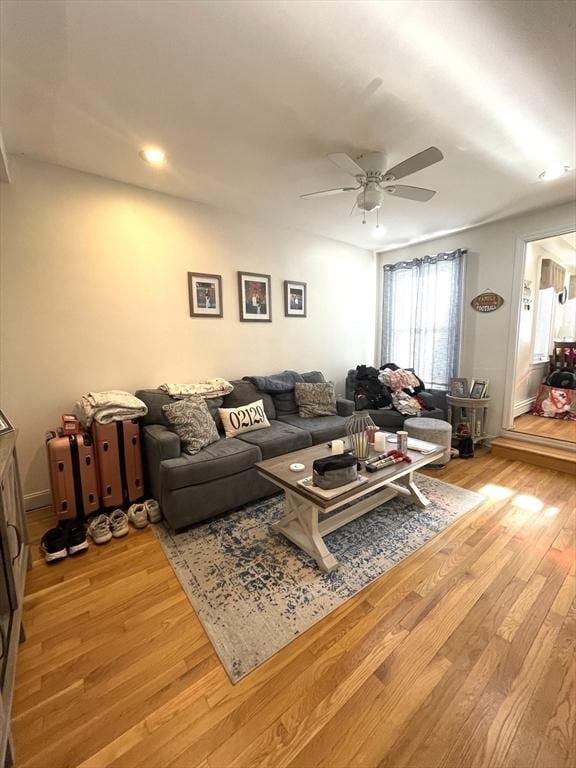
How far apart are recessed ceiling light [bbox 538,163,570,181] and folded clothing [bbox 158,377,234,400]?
3241 millimetres

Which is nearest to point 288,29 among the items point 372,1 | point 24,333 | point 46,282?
point 372,1

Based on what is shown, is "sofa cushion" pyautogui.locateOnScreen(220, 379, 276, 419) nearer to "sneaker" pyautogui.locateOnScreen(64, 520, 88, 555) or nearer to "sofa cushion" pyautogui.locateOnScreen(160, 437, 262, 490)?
"sofa cushion" pyautogui.locateOnScreen(160, 437, 262, 490)

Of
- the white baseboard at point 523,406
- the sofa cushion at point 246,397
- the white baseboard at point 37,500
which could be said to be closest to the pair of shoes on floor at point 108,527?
the white baseboard at point 37,500

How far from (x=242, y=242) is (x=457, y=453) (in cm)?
334

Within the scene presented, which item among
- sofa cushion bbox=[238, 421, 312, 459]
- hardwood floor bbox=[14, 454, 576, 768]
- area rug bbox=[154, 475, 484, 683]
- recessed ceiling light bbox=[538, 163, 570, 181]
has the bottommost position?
hardwood floor bbox=[14, 454, 576, 768]

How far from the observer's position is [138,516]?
2326 millimetres

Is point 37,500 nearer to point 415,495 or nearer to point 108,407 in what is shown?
point 108,407

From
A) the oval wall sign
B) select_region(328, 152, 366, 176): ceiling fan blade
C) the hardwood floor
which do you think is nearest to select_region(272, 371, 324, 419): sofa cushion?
the hardwood floor

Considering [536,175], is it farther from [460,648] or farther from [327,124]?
[460,648]

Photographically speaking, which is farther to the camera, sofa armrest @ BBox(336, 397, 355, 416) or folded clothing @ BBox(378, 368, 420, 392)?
folded clothing @ BBox(378, 368, 420, 392)

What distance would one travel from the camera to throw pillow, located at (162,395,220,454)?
2.50 metres

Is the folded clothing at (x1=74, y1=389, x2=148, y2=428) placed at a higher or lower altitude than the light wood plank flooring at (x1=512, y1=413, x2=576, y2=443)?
higher

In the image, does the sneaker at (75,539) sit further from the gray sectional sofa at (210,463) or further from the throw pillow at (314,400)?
the throw pillow at (314,400)

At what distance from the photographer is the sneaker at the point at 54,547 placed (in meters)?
1.95
